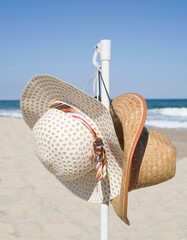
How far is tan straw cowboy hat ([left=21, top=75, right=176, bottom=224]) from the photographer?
1068 millimetres

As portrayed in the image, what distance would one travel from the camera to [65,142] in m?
1.07

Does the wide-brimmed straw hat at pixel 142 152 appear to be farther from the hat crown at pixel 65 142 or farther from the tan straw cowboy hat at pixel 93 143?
the hat crown at pixel 65 142

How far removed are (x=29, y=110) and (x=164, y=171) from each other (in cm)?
72

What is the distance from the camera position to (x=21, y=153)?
16.7 feet

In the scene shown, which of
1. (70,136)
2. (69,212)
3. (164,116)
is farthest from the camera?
(164,116)

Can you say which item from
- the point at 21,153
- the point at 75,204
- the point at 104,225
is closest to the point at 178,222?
the point at 75,204

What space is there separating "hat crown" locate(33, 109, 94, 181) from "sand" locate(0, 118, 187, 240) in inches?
61.6

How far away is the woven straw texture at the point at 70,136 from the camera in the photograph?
1.07 m

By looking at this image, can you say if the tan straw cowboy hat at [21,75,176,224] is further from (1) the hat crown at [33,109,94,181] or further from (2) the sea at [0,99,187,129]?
(2) the sea at [0,99,187,129]

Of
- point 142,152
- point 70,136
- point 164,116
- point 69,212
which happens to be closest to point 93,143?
point 70,136

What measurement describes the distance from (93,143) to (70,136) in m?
0.10

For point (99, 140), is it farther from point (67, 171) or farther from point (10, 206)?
point (10, 206)

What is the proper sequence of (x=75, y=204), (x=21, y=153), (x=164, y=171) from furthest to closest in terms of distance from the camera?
(x=21, y=153) < (x=75, y=204) < (x=164, y=171)

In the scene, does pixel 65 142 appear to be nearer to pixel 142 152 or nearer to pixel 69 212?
pixel 142 152
